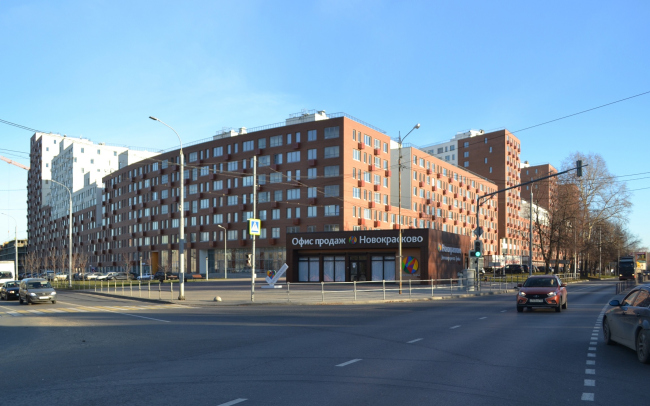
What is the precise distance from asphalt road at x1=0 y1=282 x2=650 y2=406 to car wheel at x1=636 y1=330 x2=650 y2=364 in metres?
0.16

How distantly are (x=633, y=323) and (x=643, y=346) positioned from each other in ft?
2.25

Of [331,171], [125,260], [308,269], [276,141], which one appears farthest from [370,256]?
[125,260]

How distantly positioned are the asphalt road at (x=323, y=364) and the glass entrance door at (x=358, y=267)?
108 ft

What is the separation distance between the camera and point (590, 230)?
7075cm

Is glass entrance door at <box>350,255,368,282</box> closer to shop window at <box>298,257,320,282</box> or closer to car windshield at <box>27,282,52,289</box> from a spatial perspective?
shop window at <box>298,257,320,282</box>

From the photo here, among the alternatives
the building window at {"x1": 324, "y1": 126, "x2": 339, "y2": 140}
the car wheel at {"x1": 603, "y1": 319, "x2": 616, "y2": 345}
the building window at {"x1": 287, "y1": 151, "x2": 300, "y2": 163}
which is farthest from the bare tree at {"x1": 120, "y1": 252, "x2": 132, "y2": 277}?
the car wheel at {"x1": 603, "y1": 319, "x2": 616, "y2": 345}

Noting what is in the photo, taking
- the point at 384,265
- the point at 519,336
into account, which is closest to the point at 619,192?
the point at 384,265

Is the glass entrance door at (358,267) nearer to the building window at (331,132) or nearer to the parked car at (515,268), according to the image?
the building window at (331,132)

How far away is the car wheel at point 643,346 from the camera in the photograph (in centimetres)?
964

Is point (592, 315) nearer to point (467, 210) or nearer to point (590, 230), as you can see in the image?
point (590, 230)

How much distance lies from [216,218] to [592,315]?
246 ft

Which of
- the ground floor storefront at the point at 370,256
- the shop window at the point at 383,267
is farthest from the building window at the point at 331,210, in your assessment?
the shop window at the point at 383,267

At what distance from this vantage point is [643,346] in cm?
978

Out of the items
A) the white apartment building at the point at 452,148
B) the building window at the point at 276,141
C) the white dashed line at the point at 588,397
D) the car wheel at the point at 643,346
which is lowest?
the white dashed line at the point at 588,397
